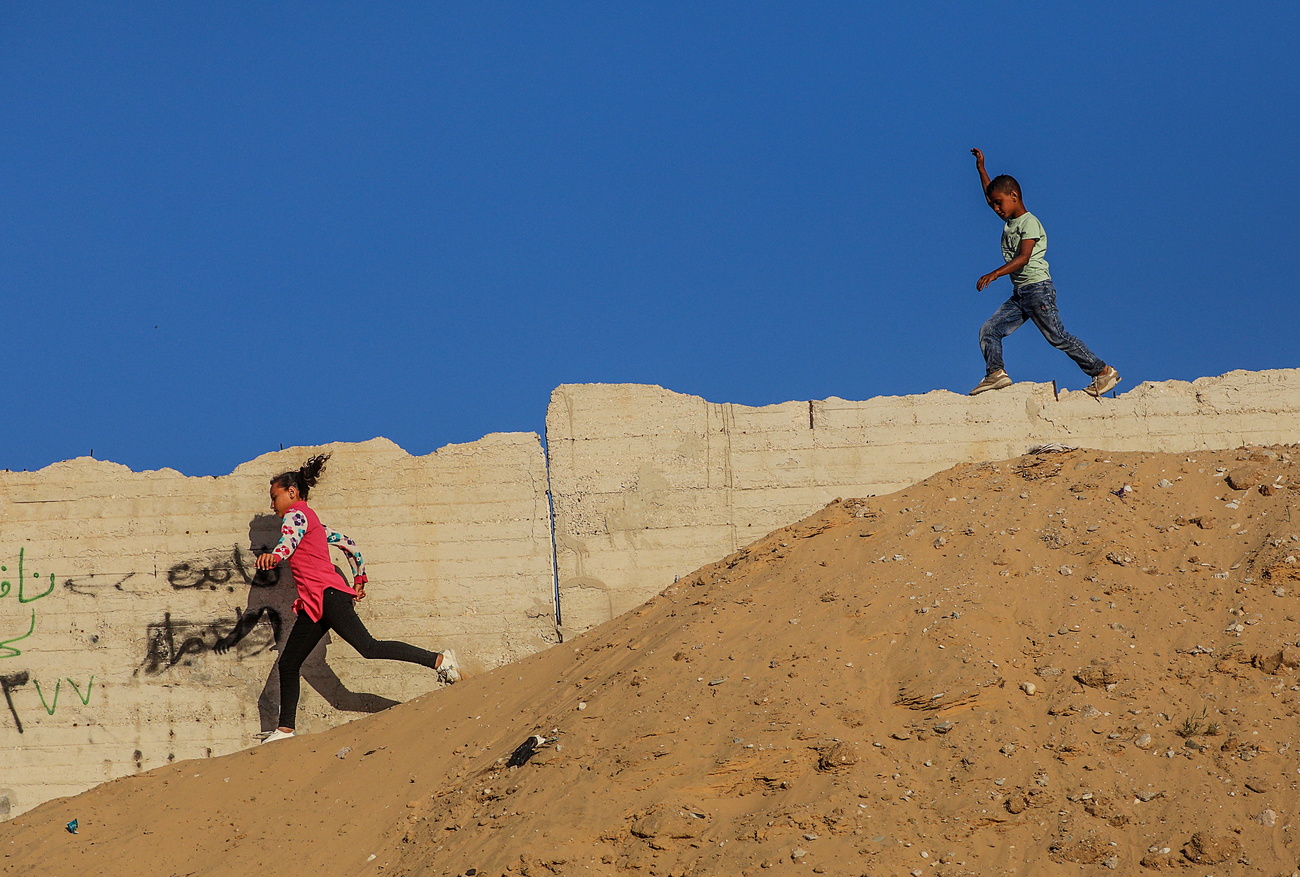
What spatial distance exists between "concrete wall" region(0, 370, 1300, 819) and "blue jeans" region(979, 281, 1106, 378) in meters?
0.25

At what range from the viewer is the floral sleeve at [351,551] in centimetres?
701

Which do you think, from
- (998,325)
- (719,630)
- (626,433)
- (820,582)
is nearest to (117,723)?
(626,433)

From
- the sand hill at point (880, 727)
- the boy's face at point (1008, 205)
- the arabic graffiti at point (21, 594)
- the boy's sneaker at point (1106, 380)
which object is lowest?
the sand hill at point (880, 727)

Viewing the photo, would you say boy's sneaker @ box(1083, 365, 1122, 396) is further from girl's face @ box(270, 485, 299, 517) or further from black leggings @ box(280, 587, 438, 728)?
girl's face @ box(270, 485, 299, 517)

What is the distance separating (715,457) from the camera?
24.0ft

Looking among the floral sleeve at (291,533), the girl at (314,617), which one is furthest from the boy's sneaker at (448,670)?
the floral sleeve at (291,533)

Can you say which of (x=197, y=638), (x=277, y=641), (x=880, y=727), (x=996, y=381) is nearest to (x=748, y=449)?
(x=996, y=381)

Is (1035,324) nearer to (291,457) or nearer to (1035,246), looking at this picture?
(1035,246)

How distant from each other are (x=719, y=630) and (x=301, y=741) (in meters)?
2.60

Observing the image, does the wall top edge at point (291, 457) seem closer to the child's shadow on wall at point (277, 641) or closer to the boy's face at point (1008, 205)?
the child's shadow on wall at point (277, 641)

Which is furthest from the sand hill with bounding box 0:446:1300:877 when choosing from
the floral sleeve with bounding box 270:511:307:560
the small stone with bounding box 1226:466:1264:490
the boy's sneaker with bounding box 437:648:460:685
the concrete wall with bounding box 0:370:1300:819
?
the floral sleeve with bounding box 270:511:307:560

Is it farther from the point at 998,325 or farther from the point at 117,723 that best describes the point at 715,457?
the point at 117,723

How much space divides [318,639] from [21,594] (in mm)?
2152

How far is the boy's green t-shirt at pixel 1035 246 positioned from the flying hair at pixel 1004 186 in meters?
0.17
